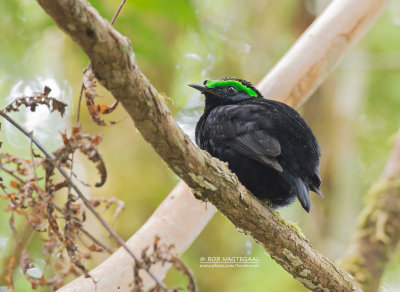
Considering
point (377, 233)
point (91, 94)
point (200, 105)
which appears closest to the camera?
point (91, 94)

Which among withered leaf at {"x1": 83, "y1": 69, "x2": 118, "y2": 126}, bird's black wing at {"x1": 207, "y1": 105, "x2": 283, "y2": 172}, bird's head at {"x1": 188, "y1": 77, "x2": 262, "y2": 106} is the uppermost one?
bird's head at {"x1": 188, "y1": 77, "x2": 262, "y2": 106}

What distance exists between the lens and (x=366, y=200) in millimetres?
5824

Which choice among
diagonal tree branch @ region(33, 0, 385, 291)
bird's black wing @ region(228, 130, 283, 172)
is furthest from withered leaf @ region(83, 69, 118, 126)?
bird's black wing @ region(228, 130, 283, 172)

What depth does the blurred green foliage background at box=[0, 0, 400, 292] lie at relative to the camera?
566 centimetres

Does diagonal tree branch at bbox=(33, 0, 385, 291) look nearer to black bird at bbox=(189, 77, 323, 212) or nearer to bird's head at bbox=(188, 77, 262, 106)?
black bird at bbox=(189, 77, 323, 212)

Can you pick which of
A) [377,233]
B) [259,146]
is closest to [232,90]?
[259,146]

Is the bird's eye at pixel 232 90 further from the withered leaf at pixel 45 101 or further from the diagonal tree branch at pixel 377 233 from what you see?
the diagonal tree branch at pixel 377 233

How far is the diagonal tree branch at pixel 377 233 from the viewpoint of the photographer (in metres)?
5.33

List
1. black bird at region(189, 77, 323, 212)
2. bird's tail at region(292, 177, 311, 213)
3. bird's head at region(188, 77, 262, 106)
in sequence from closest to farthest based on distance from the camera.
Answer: bird's tail at region(292, 177, 311, 213), black bird at region(189, 77, 323, 212), bird's head at region(188, 77, 262, 106)

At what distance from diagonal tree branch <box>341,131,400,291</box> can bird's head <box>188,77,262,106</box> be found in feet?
7.77

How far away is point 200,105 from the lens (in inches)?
266

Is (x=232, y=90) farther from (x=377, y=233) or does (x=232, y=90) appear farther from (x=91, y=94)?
(x=377, y=233)

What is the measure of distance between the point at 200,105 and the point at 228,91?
103 inches

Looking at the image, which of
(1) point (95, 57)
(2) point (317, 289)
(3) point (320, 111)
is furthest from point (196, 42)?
(1) point (95, 57)
